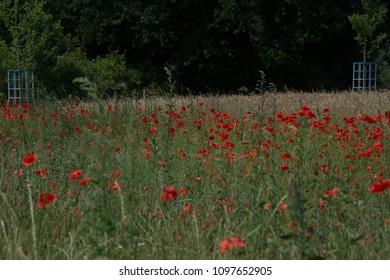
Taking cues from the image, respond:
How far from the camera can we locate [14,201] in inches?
172

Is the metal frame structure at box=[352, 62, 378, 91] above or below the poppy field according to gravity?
below

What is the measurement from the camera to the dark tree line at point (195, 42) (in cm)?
2388

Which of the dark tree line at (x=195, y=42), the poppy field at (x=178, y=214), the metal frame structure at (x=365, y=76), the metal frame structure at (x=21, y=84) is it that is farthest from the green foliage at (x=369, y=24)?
the poppy field at (x=178, y=214)

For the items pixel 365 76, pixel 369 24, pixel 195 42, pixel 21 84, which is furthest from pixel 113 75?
pixel 365 76

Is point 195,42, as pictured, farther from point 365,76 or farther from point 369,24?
point 365,76

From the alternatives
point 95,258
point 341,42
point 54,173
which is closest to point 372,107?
point 54,173

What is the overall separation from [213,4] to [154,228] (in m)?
24.4

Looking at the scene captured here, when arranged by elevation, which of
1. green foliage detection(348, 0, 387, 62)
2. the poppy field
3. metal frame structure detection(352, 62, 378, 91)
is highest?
green foliage detection(348, 0, 387, 62)

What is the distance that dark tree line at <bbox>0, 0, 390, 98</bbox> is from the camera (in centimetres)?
2388

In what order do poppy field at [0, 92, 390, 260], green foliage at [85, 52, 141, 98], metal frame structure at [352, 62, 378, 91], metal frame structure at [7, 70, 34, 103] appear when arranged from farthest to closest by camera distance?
1. metal frame structure at [352, 62, 378, 91]
2. green foliage at [85, 52, 141, 98]
3. metal frame structure at [7, 70, 34, 103]
4. poppy field at [0, 92, 390, 260]

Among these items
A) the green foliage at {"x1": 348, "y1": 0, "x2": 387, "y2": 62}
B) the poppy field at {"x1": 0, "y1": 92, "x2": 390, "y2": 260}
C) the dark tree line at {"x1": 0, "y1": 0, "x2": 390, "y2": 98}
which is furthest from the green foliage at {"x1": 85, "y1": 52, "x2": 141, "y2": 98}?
the poppy field at {"x1": 0, "y1": 92, "x2": 390, "y2": 260}

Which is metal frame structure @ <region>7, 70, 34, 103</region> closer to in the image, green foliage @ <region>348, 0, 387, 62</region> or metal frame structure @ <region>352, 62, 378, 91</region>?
metal frame structure @ <region>352, 62, 378, 91</region>

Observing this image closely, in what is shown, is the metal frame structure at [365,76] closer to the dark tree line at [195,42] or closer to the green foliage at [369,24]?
the green foliage at [369,24]
